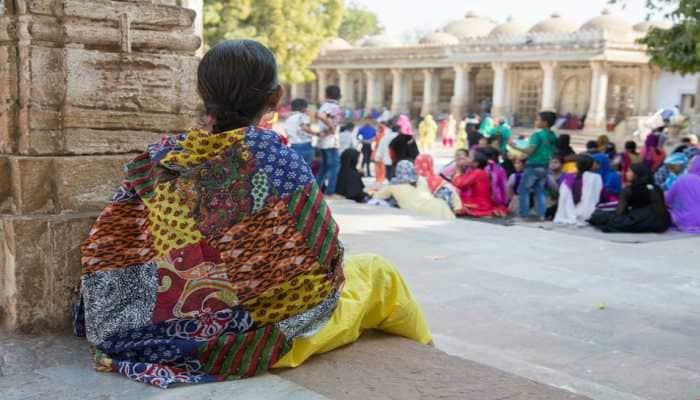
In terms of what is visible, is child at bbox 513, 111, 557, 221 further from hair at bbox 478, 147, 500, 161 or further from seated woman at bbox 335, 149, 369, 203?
seated woman at bbox 335, 149, 369, 203

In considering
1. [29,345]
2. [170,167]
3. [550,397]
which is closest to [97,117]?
[170,167]

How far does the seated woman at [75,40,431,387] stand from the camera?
2344 mm

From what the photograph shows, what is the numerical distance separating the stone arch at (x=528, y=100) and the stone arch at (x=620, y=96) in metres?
2.75

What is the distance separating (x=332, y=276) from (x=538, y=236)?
524 cm

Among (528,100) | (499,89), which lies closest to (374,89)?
(528,100)

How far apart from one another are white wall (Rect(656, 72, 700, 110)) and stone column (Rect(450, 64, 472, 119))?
7407 millimetres

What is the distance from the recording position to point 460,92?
30672mm

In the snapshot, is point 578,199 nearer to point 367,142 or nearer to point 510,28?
point 367,142

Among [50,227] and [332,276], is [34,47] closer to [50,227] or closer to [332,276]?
[50,227]

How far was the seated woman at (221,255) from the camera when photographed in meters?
2.34

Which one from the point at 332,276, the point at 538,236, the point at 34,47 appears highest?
the point at 34,47

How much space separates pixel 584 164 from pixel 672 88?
19413 millimetres

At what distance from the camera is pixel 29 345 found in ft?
8.77

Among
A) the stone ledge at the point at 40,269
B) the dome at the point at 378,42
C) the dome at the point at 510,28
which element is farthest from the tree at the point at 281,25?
the stone ledge at the point at 40,269
